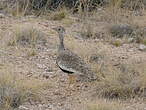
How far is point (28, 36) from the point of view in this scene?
32.5ft

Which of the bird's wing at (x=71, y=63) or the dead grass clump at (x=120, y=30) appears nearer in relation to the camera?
the bird's wing at (x=71, y=63)

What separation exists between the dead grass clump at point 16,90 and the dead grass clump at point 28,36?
204 cm

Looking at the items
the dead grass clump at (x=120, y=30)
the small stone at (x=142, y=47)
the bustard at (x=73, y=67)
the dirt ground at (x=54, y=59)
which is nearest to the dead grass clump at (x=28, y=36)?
the dirt ground at (x=54, y=59)

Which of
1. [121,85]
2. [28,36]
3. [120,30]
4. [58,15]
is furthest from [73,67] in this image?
[58,15]

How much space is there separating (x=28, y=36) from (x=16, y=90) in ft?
9.55

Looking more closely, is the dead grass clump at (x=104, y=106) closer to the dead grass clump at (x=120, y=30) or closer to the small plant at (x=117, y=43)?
the small plant at (x=117, y=43)

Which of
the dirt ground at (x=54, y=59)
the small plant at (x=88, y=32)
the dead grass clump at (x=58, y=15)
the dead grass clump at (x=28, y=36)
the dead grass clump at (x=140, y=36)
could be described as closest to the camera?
the dirt ground at (x=54, y=59)

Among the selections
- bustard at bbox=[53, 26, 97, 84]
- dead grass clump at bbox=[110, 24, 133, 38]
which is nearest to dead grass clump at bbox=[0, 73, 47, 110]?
bustard at bbox=[53, 26, 97, 84]

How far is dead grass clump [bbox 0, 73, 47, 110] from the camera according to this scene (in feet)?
22.6

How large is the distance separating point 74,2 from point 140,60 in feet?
11.8

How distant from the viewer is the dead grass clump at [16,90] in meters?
6.88

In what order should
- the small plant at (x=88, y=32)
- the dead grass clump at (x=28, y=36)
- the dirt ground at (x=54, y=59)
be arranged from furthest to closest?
the small plant at (x=88, y=32)
the dead grass clump at (x=28, y=36)
the dirt ground at (x=54, y=59)

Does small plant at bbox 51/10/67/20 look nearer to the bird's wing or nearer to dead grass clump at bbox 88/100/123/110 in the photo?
the bird's wing

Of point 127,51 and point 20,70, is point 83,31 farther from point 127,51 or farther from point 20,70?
point 20,70
